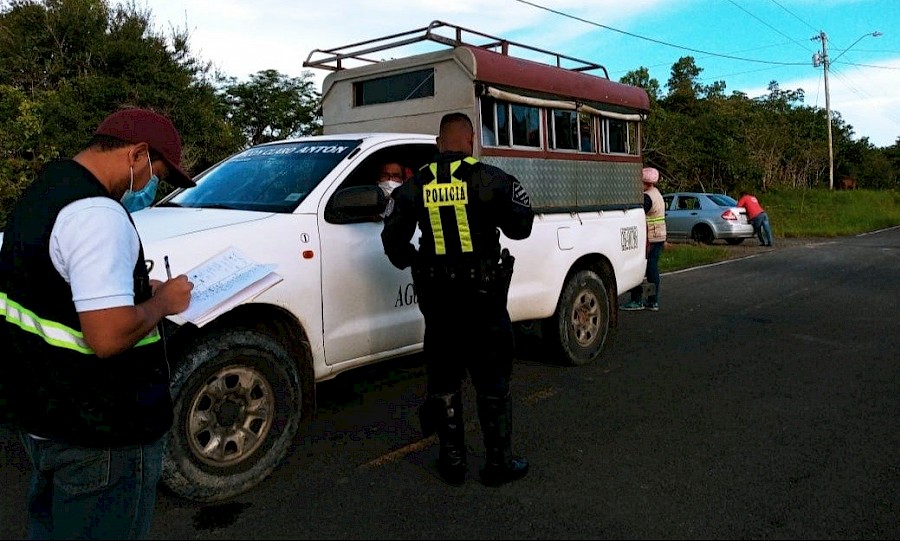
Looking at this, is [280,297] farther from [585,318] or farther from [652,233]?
[652,233]

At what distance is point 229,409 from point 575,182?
11.5ft

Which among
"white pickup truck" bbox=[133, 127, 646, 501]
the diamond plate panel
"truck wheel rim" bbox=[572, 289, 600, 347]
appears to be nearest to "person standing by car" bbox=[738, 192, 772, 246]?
the diamond plate panel

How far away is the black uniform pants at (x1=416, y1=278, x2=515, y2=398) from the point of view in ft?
12.0

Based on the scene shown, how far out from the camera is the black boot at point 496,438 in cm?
375

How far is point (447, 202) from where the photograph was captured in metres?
3.59

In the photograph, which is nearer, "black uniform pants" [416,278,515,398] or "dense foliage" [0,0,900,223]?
"black uniform pants" [416,278,515,398]

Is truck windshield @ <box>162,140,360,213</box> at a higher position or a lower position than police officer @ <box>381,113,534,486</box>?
higher

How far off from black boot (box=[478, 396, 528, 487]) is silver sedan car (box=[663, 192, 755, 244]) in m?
17.1

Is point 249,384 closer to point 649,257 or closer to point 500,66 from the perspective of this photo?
point 500,66

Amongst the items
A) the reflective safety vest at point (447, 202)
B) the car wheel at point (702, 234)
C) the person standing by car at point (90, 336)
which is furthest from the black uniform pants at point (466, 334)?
the car wheel at point (702, 234)

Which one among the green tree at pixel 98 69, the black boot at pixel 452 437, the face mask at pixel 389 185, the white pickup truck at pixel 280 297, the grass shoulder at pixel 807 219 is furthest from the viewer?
the green tree at pixel 98 69

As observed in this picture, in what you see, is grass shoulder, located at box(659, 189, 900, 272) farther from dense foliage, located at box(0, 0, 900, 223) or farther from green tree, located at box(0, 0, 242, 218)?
green tree, located at box(0, 0, 242, 218)

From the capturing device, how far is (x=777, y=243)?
822 inches

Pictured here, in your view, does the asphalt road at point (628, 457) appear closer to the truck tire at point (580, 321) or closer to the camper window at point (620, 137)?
the truck tire at point (580, 321)
